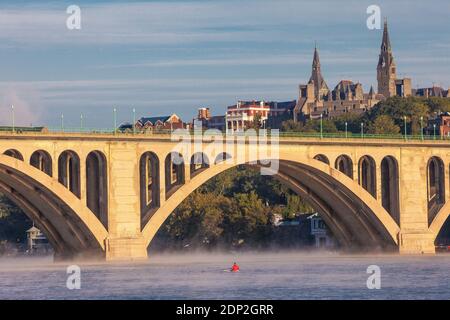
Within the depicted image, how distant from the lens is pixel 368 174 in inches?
5064

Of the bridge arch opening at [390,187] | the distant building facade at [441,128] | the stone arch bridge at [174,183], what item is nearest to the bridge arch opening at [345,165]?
the stone arch bridge at [174,183]

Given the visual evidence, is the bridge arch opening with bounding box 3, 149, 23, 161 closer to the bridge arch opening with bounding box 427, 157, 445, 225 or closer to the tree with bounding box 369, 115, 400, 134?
the bridge arch opening with bounding box 427, 157, 445, 225

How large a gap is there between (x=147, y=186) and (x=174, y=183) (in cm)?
362

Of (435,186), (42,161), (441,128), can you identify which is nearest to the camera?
(42,161)

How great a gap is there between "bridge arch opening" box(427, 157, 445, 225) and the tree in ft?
149

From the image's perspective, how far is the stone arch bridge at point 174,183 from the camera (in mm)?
108000

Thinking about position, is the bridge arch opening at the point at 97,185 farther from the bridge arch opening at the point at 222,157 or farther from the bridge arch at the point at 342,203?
the bridge arch opening at the point at 222,157

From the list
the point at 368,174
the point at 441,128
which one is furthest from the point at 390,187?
the point at 441,128

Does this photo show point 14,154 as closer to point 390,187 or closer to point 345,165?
point 345,165

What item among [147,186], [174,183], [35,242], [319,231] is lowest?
[35,242]

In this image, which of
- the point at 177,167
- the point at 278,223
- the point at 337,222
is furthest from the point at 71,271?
the point at 278,223

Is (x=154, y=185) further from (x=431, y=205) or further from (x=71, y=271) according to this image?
(x=431, y=205)
